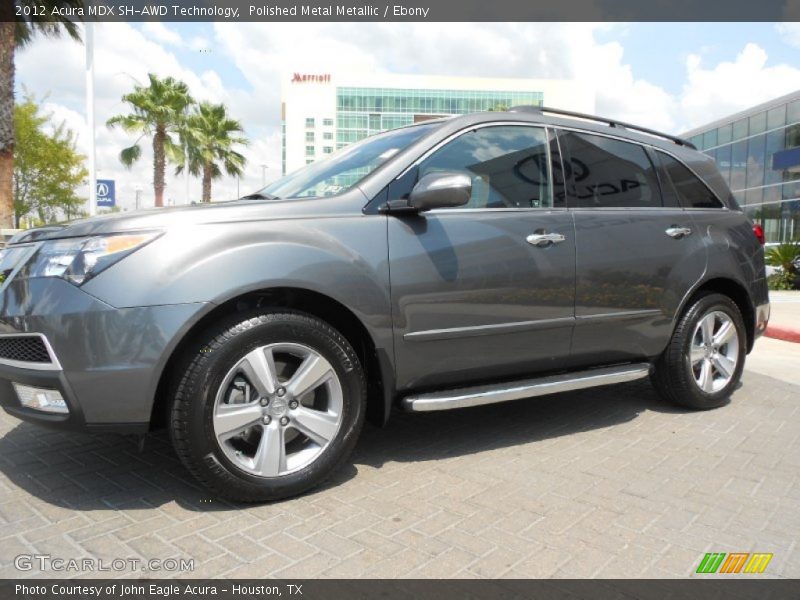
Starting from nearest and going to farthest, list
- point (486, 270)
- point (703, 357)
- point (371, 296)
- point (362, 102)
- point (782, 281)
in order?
point (371, 296)
point (486, 270)
point (703, 357)
point (782, 281)
point (362, 102)

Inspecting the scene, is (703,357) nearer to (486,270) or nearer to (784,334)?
(486,270)

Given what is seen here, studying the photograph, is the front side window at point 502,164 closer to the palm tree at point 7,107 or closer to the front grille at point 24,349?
the front grille at point 24,349

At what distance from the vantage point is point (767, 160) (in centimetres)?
2906

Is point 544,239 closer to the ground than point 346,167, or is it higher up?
closer to the ground

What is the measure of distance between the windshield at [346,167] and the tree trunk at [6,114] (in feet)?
44.3

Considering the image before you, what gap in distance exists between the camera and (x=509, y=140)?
3.51m

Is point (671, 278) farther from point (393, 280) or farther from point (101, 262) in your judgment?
point (101, 262)

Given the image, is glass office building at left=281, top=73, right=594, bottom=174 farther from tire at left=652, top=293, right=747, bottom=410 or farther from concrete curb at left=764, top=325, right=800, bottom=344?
tire at left=652, top=293, right=747, bottom=410

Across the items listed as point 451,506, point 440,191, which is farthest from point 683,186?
point 451,506

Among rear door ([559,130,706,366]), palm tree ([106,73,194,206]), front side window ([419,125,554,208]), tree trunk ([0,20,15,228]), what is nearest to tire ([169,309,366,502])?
front side window ([419,125,554,208])

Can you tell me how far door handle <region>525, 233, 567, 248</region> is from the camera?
131 inches

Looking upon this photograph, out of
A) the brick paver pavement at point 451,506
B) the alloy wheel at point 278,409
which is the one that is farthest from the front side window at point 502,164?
the brick paver pavement at point 451,506

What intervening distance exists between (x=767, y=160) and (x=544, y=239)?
102ft

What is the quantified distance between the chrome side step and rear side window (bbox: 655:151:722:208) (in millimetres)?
1184
